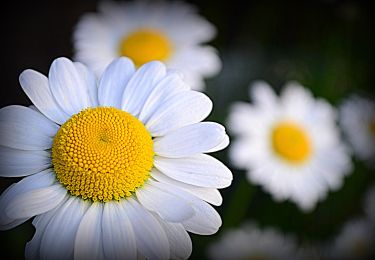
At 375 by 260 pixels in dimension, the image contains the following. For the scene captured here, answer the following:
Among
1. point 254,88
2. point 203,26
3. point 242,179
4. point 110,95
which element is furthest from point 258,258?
point 110,95

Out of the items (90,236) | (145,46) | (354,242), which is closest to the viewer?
(90,236)

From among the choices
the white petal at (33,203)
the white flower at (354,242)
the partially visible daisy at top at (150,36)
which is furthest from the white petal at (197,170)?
the white flower at (354,242)

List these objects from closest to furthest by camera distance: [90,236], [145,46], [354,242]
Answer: [90,236] → [145,46] → [354,242]

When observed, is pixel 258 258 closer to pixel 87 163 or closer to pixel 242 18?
pixel 242 18

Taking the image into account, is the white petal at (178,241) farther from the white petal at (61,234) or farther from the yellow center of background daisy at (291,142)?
the yellow center of background daisy at (291,142)

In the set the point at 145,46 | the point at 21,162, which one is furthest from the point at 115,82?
the point at 145,46

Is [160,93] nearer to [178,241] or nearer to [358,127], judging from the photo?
[178,241]

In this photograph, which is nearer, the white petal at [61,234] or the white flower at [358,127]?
the white petal at [61,234]
